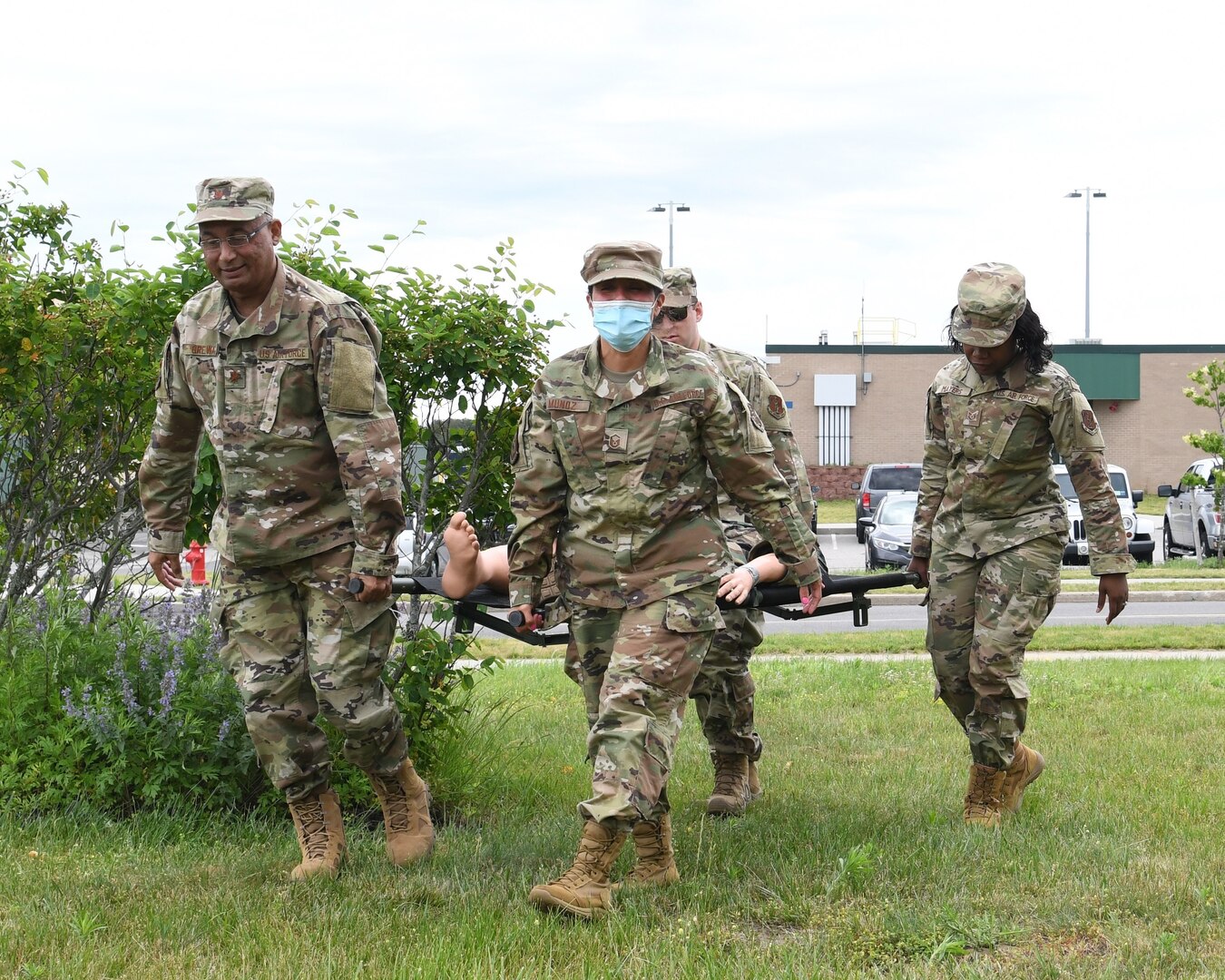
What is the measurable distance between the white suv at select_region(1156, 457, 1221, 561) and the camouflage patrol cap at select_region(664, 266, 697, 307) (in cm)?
1767

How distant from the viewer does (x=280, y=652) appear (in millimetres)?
4758

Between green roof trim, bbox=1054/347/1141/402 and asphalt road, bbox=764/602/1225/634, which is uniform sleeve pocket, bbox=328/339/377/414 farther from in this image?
green roof trim, bbox=1054/347/1141/402

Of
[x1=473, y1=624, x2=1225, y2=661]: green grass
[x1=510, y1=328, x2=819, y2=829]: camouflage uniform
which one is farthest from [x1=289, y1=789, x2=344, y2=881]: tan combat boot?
[x1=473, y1=624, x2=1225, y2=661]: green grass

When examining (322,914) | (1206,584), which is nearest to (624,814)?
(322,914)

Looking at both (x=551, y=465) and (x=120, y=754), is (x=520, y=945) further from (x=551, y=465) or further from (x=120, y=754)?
(x=120, y=754)

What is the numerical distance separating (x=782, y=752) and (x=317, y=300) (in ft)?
12.6

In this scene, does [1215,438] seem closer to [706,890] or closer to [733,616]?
[733,616]

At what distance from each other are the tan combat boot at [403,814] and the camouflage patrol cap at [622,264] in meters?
1.87

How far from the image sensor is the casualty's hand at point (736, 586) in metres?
4.71

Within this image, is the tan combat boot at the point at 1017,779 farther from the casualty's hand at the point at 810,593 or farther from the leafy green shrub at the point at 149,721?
the leafy green shrub at the point at 149,721

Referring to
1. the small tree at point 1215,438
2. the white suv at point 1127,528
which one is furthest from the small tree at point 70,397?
the small tree at point 1215,438

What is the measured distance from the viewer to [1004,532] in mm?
5754

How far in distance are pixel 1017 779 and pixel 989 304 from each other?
1.98 meters

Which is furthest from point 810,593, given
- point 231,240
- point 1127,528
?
point 1127,528
